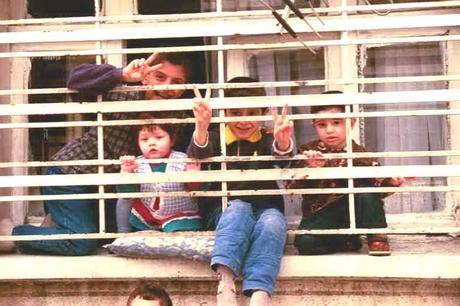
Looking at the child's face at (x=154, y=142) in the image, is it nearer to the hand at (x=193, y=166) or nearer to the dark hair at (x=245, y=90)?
the hand at (x=193, y=166)

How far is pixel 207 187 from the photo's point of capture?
Result: 3.68 metres

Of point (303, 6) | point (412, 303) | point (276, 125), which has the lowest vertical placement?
point (412, 303)

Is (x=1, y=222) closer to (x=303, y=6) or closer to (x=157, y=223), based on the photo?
(x=157, y=223)

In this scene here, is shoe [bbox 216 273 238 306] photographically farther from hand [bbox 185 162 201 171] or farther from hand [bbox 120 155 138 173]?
hand [bbox 120 155 138 173]

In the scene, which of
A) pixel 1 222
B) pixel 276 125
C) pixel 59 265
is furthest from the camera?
pixel 1 222

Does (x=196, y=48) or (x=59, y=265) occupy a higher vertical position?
(x=196, y=48)

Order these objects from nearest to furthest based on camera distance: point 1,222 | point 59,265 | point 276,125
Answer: point 276,125
point 59,265
point 1,222

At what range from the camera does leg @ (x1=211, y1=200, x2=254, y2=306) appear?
3.33 meters

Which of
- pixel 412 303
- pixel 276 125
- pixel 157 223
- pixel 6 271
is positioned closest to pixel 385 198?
pixel 412 303

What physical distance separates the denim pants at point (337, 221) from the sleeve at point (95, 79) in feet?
3.61

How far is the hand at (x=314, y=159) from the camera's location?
3518 millimetres

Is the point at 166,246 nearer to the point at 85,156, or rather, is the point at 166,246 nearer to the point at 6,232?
the point at 85,156

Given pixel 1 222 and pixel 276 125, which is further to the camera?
pixel 1 222

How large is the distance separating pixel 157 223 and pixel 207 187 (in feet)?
0.97
